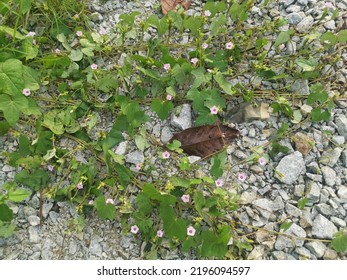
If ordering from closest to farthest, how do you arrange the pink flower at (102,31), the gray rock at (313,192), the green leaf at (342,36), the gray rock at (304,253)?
the gray rock at (304,253), the gray rock at (313,192), the green leaf at (342,36), the pink flower at (102,31)

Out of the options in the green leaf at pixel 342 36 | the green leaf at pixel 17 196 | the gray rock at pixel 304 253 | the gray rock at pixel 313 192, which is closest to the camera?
the green leaf at pixel 17 196

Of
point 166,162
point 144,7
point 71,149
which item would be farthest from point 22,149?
point 144,7

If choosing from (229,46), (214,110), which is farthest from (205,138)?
(229,46)

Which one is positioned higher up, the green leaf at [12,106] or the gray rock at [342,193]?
the green leaf at [12,106]

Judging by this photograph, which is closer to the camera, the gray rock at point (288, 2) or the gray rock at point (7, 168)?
the gray rock at point (7, 168)

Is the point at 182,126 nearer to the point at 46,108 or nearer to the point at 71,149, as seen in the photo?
the point at 71,149

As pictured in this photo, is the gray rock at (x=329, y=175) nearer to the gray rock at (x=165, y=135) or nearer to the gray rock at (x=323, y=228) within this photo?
the gray rock at (x=323, y=228)

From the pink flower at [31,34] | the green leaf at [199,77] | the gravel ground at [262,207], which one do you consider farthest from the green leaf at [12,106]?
the green leaf at [199,77]
